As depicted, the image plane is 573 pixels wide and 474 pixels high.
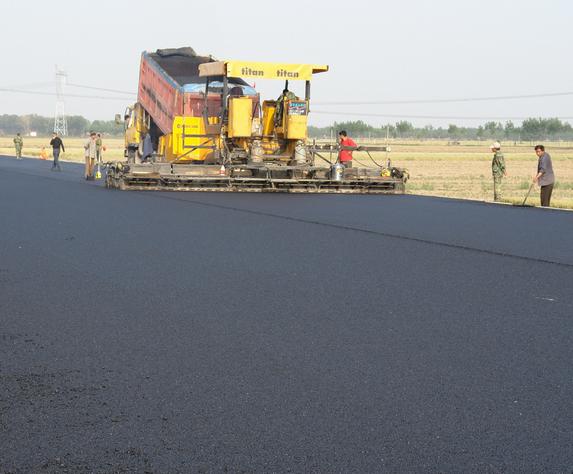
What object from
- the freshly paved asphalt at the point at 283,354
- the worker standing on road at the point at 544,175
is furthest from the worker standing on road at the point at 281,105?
the freshly paved asphalt at the point at 283,354

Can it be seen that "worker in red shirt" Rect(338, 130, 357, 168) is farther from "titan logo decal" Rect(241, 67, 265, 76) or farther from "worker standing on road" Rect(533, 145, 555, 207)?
"worker standing on road" Rect(533, 145, 555, 207)

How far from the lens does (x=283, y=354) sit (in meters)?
5.76

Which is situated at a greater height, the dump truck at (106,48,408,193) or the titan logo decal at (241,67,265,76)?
the titan logo decal at (241,67,265,76)

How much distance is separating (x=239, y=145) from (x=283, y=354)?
622 inches

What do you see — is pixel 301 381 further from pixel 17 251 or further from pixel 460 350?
pixel 17 251

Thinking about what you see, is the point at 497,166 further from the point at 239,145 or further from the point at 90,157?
the point at 90,157

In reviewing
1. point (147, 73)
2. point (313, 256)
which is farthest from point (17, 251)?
point (147, 73)

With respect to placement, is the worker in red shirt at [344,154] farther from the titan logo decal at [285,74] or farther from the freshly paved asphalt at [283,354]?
the freshly paved asphalt at [283,354]

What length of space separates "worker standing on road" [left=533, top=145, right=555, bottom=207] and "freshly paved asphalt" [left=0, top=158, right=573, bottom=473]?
6.42 metres

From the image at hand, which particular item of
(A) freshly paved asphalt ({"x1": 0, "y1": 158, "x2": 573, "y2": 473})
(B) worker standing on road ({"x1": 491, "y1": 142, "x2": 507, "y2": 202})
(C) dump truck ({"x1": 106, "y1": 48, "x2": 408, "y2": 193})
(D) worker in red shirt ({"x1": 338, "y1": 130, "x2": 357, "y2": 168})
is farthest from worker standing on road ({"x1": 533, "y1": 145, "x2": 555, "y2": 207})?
(A) freshly paved asphalt ({"x1": 0, "y1": 158, "x2": 573, "y2": 473})

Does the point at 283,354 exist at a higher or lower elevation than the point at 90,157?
lower

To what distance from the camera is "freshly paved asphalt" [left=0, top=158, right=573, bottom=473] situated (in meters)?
4.07

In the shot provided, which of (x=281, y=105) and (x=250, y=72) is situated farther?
(x=281, y=105)

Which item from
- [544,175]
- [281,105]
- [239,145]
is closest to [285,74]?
[281,105]
